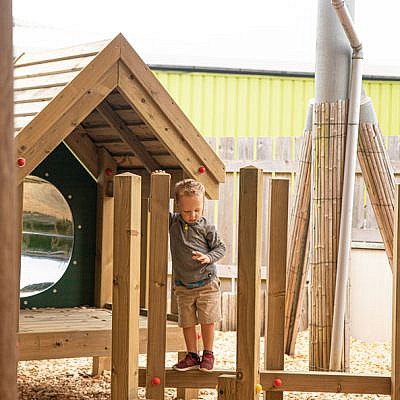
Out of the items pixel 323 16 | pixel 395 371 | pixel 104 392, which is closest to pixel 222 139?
pixel 323 16

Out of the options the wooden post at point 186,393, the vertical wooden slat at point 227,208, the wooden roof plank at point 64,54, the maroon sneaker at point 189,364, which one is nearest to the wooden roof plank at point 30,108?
the wooden roof plank at point 64,54

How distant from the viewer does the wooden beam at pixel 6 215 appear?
1.81 metres

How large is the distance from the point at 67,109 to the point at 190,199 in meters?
0.96

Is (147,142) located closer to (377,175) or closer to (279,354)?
(377,175)

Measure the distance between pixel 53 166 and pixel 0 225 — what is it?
17.9 feet

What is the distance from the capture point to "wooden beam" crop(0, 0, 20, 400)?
1.81 m

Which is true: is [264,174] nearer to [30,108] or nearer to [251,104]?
[251,104]

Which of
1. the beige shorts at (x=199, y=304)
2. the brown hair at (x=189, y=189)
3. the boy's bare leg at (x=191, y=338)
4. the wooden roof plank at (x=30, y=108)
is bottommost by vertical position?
the boy's bare leg at (x=191, y=338)

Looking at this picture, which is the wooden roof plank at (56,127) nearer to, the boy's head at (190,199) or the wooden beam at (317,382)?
the boy's head at (190,199)

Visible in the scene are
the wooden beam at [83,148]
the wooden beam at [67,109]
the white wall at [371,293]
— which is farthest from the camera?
the white wall at [371,293]

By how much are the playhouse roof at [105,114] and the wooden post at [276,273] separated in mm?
1472

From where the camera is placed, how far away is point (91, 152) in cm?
742

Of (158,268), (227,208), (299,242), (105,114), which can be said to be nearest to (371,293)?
(227,208)

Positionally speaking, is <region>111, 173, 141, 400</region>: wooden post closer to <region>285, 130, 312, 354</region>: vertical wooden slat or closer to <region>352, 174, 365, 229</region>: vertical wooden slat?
<region>285, 130, 312, 354</region>: vertical wooden slat
